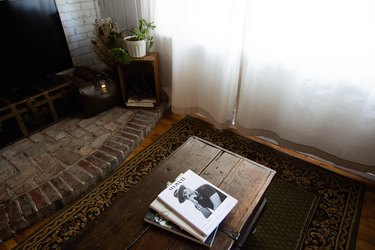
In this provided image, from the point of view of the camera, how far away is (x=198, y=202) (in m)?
0.90

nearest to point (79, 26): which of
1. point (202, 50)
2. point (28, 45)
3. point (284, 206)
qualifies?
point (28, 45)

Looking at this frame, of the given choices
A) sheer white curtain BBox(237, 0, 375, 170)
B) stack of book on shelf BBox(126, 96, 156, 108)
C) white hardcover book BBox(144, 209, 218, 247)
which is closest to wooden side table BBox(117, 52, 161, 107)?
stack of book on shelf BBox(126, 96, 156, 108)

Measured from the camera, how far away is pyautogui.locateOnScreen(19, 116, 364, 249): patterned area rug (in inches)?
47.6

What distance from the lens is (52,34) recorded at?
177 cm

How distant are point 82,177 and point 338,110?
5.32 ft

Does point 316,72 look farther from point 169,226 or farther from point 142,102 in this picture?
point 142,102

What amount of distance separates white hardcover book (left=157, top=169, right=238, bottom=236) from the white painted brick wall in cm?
181

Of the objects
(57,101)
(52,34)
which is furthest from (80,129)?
(52,34)

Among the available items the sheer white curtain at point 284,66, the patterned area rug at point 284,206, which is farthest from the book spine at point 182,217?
the sheer white curtain at point 284,66

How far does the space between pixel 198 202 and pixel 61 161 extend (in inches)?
44.0

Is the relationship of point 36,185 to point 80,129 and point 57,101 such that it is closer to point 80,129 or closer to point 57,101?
point 80,129

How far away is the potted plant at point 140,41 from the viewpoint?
6.05 ft

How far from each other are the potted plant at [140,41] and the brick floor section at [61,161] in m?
0.51

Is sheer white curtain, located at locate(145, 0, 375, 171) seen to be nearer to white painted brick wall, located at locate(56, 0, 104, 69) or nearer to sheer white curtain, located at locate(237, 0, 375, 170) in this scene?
sheer white curtain, located at locate(237, 0, 375, 170)
